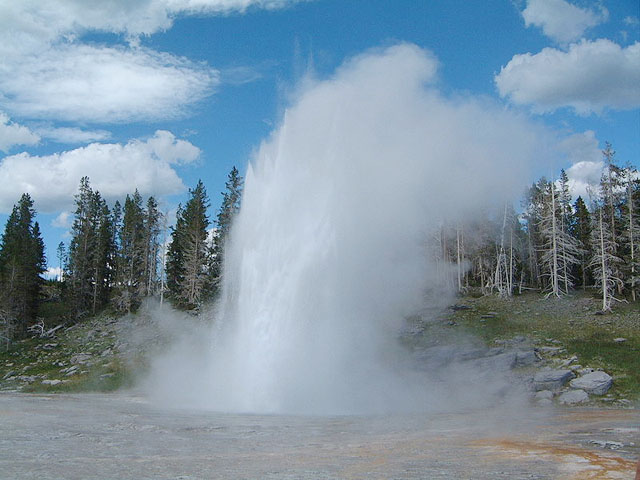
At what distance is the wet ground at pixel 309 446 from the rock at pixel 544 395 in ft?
17.4

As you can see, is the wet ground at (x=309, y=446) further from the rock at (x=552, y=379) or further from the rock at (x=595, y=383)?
the rock at (x=552, y=379)

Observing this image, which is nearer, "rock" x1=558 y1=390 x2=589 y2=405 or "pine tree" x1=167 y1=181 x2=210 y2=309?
"rock" x1=558 y1=390 x2=589 y2=405

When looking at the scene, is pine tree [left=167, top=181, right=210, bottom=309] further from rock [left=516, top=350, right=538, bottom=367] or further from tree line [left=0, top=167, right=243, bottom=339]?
rock [left=516, top=350, right=538, bottom=367]

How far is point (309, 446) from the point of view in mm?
11562

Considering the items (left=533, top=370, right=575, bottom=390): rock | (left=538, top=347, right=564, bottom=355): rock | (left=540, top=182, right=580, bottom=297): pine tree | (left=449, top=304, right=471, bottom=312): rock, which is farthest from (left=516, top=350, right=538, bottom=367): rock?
(left=540, top=182, right=580, bottom=297): pine tree

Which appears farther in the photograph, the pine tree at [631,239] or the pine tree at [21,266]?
the pine tree at [21,266]

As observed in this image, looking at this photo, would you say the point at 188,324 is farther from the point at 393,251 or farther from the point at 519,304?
the point at 519,304

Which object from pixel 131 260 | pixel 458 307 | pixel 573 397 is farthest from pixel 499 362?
pixel 131 260

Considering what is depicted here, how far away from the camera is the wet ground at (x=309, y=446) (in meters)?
8.88

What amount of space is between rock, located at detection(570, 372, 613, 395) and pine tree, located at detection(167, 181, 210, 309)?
32.0 metres

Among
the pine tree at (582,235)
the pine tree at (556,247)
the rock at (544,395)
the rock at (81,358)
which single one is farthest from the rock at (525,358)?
the rock at (81,358)

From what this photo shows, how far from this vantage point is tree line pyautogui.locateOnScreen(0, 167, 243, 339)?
49188mm

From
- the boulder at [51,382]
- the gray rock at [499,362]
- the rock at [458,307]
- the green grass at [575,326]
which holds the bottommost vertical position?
the boulder at [51,382]

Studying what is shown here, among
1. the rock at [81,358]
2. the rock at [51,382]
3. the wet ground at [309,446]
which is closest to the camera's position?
the wet ground at [309,446]
